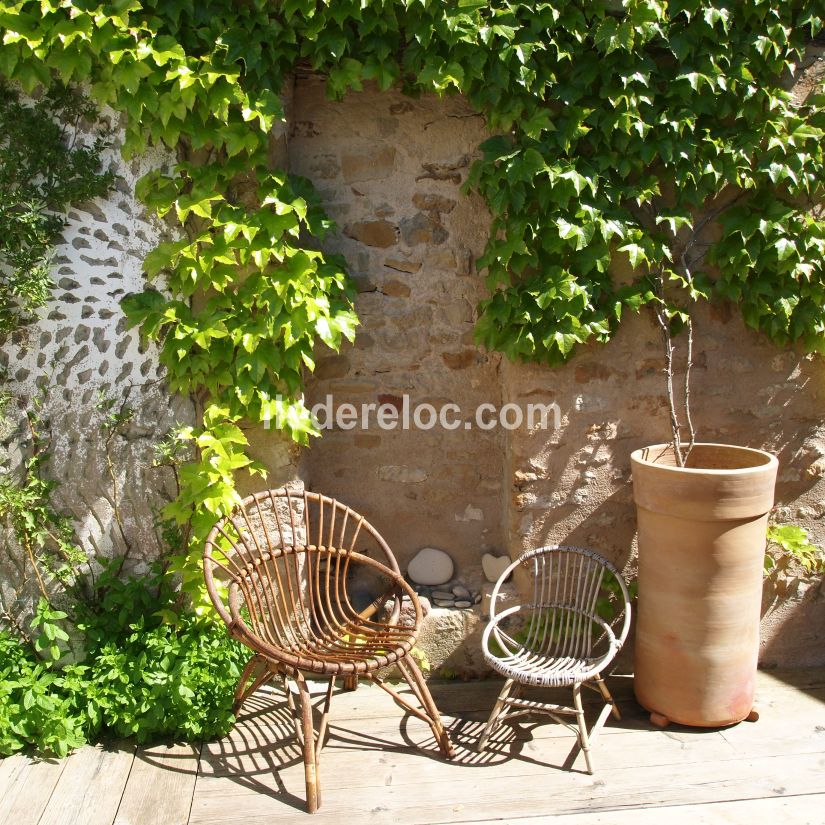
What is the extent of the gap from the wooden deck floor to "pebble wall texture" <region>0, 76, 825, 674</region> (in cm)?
45

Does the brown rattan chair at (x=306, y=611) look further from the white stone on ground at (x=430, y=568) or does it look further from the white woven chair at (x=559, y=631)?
the white woven chair at (x=559, y=631)

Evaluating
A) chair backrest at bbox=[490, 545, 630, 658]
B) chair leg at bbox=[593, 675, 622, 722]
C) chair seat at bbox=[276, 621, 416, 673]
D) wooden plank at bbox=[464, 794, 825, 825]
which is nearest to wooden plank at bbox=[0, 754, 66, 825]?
chair seat at bbox=[276, 621, 416, 673]

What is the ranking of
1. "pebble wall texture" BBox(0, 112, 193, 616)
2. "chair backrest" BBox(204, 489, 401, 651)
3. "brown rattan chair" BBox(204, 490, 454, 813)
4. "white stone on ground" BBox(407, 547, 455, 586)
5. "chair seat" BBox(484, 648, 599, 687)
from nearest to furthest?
"brown rattan chair" BBox(204, 490, 454, 813) < "chair seat" BBox(484, 648, 599, 687) < "chair backrest" BBox(204, 489, 401, 651) < "pebble wall texture" BBox(0, 112, 193, 616) < "white stone on ground" BBox(407, 547, 455, 586)

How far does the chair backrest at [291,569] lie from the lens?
2.58m

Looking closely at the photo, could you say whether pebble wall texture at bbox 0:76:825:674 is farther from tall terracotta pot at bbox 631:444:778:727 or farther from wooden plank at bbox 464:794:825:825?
wooden plank at bbox 464:794:825:825

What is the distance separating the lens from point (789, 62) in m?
2.83

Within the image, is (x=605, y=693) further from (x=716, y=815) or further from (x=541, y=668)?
(x=716, y=815)

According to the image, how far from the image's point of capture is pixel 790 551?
3.00 m

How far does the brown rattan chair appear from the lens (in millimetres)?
2363

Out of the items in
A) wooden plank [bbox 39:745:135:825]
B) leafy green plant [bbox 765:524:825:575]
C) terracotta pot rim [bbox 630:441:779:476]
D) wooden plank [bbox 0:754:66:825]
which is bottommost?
wooden plank [bbox 0:754:66:825]

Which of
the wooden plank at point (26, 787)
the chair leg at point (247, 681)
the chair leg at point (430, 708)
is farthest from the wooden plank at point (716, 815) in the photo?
the wooden plank at point (26, 787)

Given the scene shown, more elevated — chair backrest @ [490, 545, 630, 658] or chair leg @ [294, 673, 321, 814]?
chair backrest @ [490, 545, 630, 658]

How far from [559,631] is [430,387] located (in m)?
1.00

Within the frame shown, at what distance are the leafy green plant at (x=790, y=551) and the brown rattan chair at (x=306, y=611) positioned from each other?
1363 mm
